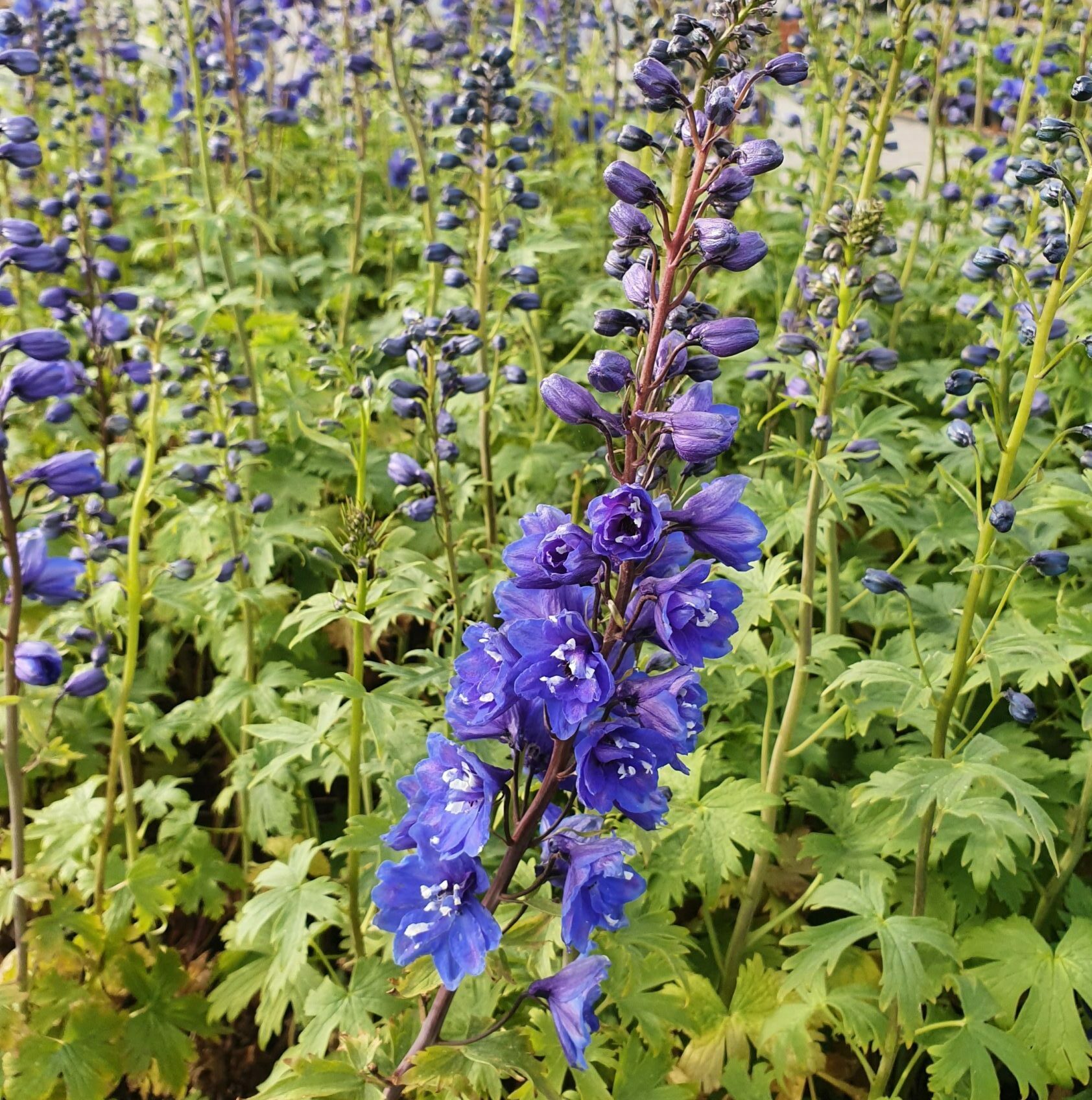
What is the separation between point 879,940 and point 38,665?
2.42 meters

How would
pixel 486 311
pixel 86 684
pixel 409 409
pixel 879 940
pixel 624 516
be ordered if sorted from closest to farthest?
pixel 624 516
pixel 879 940
pixel 86 684
pixel 409 409
pixel 486 311

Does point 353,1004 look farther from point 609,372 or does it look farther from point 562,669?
point 609,372

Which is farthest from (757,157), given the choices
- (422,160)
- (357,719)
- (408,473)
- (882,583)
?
(422,160)

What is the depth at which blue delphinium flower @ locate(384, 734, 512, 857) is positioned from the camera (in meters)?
1.76

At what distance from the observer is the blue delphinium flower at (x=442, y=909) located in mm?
1797

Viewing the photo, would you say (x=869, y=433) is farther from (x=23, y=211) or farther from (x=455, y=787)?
(x=23, y=211)

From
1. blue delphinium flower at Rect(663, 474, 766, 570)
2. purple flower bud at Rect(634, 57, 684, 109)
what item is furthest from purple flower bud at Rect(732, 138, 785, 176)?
blue delphinium flower at Rect(663, 474, 766, 570)

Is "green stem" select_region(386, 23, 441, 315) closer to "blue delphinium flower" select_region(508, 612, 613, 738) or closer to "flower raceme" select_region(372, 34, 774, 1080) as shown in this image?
"flower raceme" select_region(372, 34, 774, 1080)

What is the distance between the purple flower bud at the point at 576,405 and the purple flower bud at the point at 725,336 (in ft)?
0.75

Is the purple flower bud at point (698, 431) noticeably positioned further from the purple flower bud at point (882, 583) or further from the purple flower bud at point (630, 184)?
the purple flower bud at point (882, 583)

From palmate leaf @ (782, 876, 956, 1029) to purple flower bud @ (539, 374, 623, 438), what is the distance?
61.6 inches

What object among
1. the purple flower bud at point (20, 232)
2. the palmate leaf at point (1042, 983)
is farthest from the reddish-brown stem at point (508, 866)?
the purple flower bud at point (20, 232)

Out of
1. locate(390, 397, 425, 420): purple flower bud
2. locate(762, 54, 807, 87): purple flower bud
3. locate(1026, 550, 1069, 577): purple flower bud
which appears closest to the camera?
locate(762, 54, 807, 87): purple flower bud

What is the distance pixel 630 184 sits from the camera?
1.88 metres
